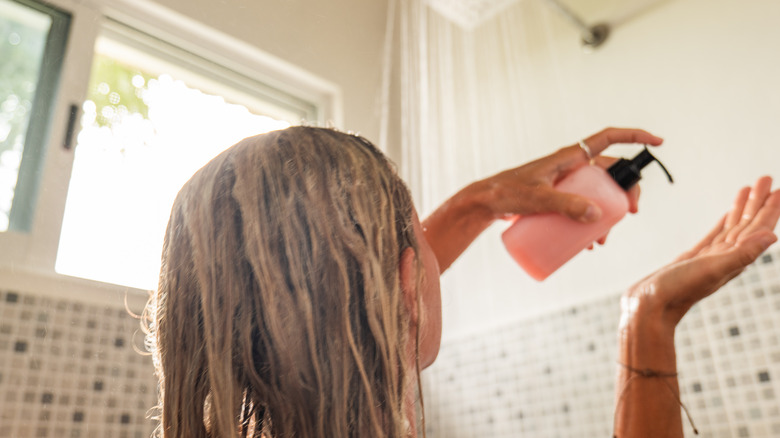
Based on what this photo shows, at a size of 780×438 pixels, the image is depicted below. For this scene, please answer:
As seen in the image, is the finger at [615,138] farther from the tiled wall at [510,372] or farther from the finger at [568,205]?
the tiled wall at [510,372]

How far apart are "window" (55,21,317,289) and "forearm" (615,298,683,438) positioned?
447mm

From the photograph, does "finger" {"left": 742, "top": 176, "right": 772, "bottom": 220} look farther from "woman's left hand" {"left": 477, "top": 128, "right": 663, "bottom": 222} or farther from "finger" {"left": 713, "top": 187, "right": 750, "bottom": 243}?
"woman's left hand" {"left": 477, "top": 128, "right": 663, "bottom": 222}

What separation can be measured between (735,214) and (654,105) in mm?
195

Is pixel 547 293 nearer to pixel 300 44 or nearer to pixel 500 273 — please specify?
pixel 500 273

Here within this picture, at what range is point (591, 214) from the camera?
657 mm

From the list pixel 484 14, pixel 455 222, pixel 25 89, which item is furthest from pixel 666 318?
pixel 25 89

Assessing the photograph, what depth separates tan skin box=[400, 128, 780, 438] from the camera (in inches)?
26.6

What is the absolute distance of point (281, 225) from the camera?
0.45m

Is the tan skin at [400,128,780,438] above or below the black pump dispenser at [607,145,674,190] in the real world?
below

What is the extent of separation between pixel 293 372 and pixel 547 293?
73 centimetres

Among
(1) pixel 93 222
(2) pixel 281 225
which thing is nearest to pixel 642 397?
(2) pixel 281 225

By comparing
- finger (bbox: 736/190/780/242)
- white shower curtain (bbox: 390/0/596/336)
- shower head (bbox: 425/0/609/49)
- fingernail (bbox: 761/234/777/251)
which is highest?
shower head (bbox: 425/0/609/49)

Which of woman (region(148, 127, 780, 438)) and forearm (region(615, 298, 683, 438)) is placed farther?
forearm (region(615, 298, 683, 438))

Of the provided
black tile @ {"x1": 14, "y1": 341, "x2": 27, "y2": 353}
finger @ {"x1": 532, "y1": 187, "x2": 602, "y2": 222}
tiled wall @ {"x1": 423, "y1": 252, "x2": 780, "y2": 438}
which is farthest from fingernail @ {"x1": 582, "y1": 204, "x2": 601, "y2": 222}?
black tile @ {"x1": 14, "y1": 341, "x2": 27, "y2": 353}
